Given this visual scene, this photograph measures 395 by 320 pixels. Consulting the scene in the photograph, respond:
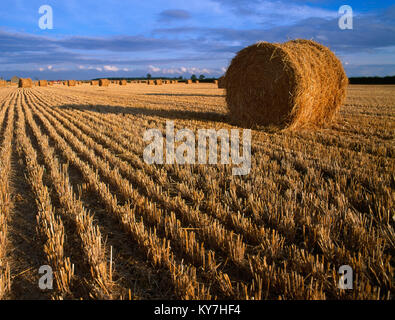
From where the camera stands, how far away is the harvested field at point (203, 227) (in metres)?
2.16

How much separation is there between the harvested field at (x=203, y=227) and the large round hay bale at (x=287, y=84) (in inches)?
95.6

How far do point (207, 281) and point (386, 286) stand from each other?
1.31 meters

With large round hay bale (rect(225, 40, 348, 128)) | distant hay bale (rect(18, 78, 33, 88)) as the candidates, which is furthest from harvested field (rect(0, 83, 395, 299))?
distant hay bale (rect(18, 78, 33, 88))

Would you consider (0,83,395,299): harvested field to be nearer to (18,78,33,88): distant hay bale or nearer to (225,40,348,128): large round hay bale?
(225,40,348,128): large round hay bale

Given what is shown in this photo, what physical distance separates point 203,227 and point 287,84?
5.94m

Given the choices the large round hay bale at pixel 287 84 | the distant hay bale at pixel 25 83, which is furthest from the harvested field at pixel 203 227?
the distant hay bale at pixel 25 83

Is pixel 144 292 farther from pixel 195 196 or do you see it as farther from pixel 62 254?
pixel 195 196

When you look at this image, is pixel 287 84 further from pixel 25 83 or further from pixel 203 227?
pixel 25 83

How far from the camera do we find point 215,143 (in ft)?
21.6

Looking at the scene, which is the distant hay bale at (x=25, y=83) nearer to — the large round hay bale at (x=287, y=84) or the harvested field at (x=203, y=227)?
the large round hay bale at (x=287, y=84)

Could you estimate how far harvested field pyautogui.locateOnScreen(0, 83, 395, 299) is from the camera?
2164 mm

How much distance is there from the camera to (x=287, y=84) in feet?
25.0

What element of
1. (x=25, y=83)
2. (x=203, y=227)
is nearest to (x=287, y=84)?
(x=203, y=227)
